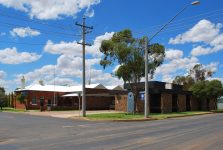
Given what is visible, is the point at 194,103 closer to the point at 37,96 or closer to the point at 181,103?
the point at 181,103

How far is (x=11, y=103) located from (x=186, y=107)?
33032 millimetres

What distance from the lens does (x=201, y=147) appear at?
13703mm

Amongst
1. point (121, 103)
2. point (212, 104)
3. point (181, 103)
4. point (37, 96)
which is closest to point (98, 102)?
point (37, 96)

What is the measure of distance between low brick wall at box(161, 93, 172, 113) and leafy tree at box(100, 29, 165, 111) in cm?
424

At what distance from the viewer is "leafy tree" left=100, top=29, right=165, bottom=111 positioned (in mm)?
42781

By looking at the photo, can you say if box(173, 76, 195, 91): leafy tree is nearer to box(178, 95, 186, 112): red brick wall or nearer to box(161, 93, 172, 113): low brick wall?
box(178, 95, 186, 112): red brick wall

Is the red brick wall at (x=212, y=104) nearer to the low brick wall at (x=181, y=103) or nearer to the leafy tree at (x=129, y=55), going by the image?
the low brick wall at (x=181, y=103)

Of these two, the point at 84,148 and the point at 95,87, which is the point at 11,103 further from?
the point at 84,148

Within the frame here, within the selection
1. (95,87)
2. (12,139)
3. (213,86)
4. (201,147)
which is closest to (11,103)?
(95,87)

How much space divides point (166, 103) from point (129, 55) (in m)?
9.67

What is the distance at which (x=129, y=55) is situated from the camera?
43.0m

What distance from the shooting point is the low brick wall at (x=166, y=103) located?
1882 inches

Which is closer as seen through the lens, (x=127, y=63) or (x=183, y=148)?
(x=183, y=148)

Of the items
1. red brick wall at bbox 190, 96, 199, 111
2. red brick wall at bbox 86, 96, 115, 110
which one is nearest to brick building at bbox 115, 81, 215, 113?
red brick wall at bbox 190, 96, 199, 111
